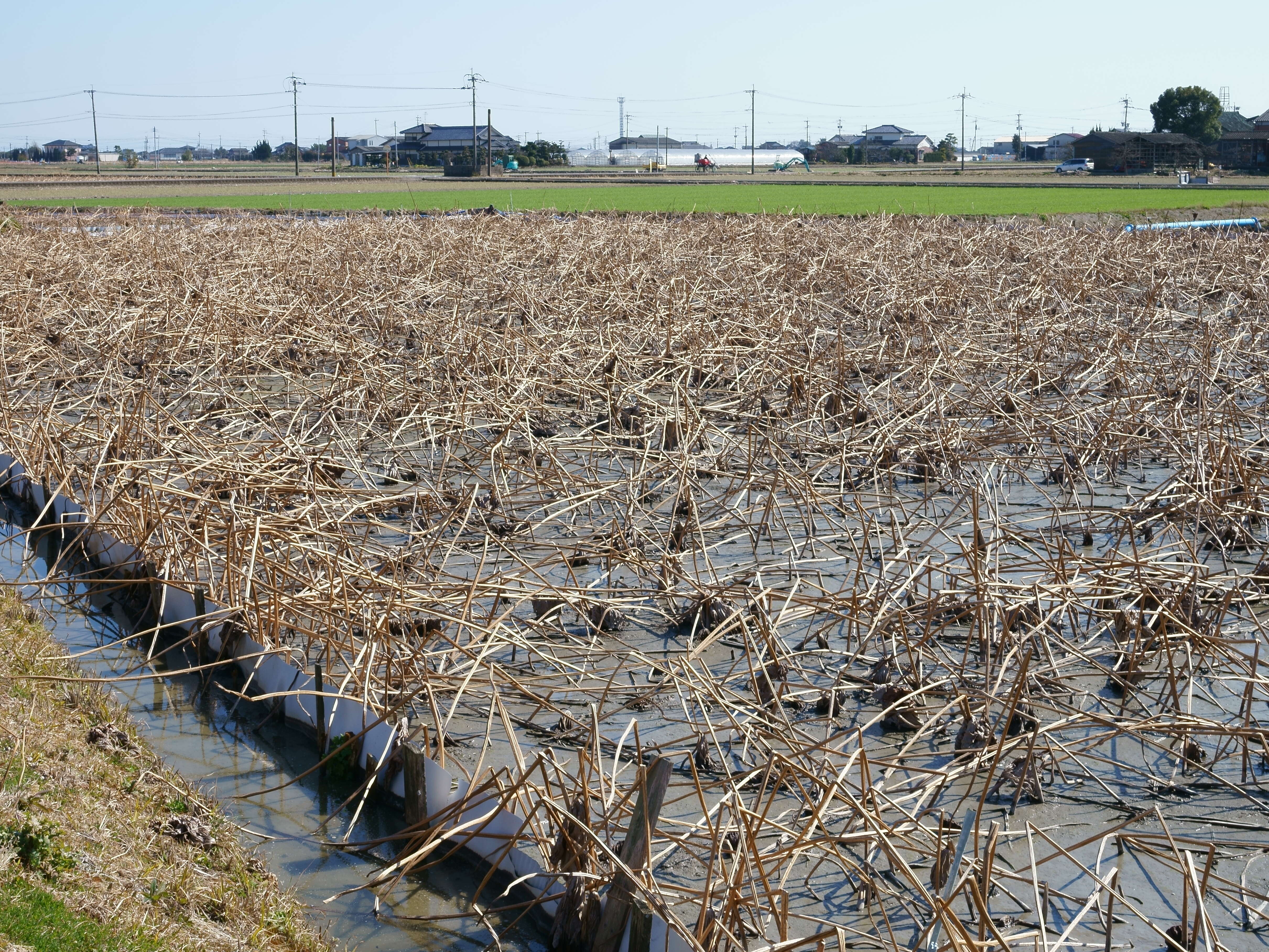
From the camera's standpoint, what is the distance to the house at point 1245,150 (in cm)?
7212

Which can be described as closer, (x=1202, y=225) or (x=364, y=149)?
(x=1202, y=225)

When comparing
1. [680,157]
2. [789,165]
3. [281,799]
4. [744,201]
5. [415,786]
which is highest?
[680,157]

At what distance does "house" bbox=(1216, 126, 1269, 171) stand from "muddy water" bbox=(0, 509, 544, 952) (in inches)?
3152

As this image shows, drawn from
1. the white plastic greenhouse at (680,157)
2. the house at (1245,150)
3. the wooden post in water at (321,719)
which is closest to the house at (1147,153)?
the house at (1245,150)

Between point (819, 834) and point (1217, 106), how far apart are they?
323 feet

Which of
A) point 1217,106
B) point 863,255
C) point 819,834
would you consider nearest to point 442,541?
point 819,834

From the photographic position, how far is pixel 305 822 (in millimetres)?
4297

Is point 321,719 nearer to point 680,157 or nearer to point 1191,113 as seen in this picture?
point 1191,113

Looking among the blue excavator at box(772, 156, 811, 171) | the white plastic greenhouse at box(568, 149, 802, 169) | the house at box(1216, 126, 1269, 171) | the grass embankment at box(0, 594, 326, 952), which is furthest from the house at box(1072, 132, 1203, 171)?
the grass embankment at box(0, 594, 326, 952)

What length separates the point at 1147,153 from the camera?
74.4 meters

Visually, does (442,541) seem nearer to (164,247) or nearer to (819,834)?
(819,834)

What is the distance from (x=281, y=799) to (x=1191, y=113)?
97.8 meters

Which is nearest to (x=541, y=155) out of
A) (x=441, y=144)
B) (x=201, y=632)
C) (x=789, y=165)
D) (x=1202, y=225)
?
(x=441, y=144)

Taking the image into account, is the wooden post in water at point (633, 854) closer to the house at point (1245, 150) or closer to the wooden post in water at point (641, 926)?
the wooden post in water at point (641, 926)
